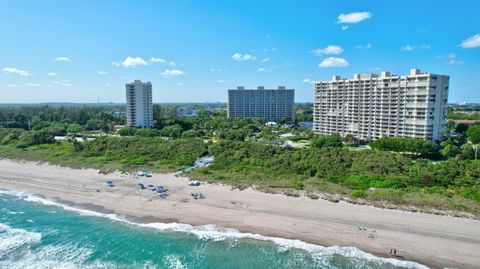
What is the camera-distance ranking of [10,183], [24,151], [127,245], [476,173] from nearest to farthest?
[127,245]
[476,173]
[10,183]
[24,151]

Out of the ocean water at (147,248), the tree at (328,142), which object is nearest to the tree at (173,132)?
the tree at (328,142)

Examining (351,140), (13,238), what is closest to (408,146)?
(351,140)

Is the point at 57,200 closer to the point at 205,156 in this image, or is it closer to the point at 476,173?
the point at 205,156

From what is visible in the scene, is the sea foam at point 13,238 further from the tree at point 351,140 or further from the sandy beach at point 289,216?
the tree at point 351,140

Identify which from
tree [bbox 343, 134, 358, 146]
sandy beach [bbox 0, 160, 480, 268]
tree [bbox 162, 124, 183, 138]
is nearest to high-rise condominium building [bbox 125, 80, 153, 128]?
tree [bbox 162, 124, 183, 138]

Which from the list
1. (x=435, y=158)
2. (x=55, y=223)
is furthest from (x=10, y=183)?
(x=435, y=158)

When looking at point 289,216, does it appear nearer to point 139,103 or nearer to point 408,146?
point 408,146
